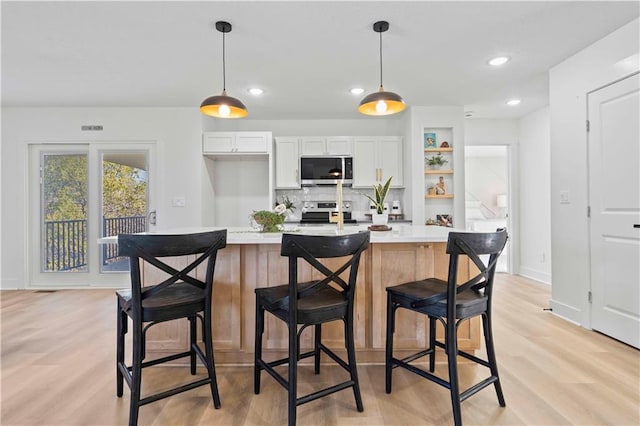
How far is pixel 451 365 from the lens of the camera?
5.03 ft

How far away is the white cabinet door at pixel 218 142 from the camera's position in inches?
178

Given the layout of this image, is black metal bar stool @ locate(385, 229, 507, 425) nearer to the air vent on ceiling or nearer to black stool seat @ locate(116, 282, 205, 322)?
black stool seat @ locate(116, 282, 205, 322)

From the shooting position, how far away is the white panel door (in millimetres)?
2482

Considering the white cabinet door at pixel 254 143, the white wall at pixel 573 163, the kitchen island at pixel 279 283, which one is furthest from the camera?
the white cabinet door at pixel 254 143

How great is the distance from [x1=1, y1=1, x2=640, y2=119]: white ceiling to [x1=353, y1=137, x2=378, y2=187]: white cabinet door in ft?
2.66

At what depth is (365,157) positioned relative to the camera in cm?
481

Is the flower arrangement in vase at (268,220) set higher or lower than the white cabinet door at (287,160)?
lower

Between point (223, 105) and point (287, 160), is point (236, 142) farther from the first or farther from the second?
point (223, 105)

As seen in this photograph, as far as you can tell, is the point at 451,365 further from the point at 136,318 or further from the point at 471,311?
the point at 136,318

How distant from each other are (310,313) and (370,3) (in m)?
2.07

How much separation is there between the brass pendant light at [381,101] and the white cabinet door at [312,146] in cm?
228

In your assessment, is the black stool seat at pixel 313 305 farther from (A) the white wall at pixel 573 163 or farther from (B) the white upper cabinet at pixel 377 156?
(B) the white upper cabinet at pixel 377 156

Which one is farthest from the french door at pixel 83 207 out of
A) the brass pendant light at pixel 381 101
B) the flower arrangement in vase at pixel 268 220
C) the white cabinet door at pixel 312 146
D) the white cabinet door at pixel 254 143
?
the brass pendant light at pixel 381 101

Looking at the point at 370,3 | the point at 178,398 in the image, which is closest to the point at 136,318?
the point at 178,398
